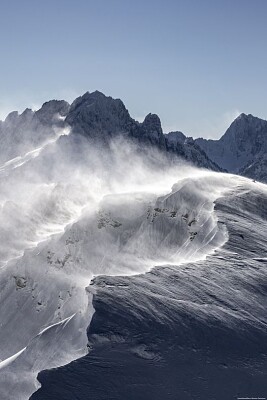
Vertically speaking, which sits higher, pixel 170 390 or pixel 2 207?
pixel 2 207

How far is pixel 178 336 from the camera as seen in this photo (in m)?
88.3

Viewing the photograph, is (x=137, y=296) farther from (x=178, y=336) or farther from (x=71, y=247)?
(x=71, y=247)

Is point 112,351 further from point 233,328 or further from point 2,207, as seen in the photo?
point 2,207


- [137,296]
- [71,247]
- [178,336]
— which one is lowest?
[178,336]

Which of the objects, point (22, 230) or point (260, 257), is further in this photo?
point (22, 230)

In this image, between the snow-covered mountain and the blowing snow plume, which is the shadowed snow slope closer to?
the snow-covered mountain

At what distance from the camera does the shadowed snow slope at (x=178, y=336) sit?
254 feet

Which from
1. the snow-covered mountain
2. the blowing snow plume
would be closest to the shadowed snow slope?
the snow-covered mountain

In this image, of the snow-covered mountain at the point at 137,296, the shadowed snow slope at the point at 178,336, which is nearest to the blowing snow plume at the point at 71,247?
the snow-covered mountain at the point at 137,296

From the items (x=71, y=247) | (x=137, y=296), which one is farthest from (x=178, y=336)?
(x=71, y=247)

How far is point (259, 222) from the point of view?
467ft

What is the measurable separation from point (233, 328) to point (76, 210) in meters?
75.3

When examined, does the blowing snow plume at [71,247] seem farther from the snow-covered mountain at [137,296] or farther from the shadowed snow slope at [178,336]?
the shadowed snow slope at [178,336]

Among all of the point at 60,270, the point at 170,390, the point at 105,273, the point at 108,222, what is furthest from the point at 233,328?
the point at 108,222
